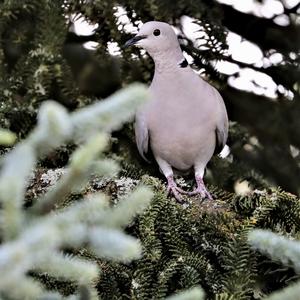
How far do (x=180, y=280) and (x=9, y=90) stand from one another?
88cm

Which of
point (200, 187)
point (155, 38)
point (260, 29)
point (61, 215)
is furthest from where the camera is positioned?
point (260, 29)

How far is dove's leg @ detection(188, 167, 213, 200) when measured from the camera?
1.86 meters

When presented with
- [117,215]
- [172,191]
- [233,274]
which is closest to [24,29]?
[172,191]

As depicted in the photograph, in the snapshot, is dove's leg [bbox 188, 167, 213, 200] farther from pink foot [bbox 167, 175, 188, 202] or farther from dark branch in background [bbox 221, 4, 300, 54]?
dark branch in background [bbox 221, 4, 300, 54]

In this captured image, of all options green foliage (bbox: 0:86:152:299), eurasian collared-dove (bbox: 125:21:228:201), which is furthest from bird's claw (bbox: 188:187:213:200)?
green foliage (bbox: 0:86:152:299)

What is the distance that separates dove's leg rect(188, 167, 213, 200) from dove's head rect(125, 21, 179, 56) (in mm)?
383

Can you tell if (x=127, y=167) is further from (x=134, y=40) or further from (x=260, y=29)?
(x=260, y=29)

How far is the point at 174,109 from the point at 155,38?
0.23m

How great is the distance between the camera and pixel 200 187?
209cm

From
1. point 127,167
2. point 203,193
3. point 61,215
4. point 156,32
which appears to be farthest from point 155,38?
point 61,215

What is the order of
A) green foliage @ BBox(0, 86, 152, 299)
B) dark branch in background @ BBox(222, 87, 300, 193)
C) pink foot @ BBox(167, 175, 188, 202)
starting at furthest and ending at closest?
1. dark branch in background @ BBox(222, 87, 300, 193)
2. pink foot @ BBox(167, 175, 188, 202)
3. green foliage @ BBox(0, 86, 152, 299)

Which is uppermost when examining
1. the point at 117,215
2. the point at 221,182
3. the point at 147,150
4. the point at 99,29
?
the point at 117,215

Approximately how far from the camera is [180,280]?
1.40 m

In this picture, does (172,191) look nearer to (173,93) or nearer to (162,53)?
(173,93)
